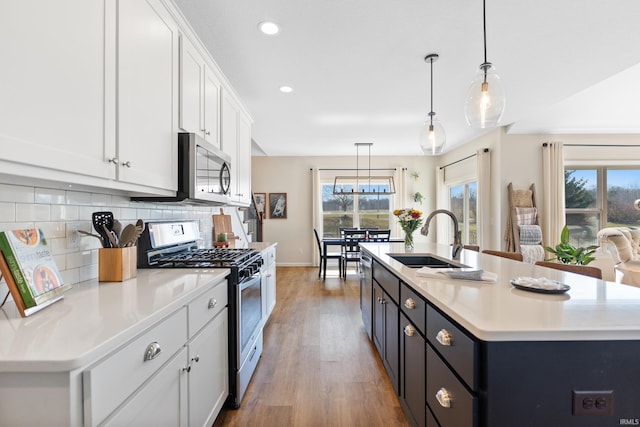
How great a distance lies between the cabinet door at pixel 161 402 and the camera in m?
0.92

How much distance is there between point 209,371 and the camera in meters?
1.57

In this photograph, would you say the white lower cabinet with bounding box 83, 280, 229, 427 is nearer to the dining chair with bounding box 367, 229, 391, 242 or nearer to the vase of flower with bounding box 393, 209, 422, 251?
the vase of flower with bounding box 393, 209, 422, 251

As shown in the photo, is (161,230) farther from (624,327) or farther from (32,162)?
(624,327)

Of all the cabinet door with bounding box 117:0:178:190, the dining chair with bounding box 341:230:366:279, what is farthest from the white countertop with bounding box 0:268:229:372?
the dining chair with bounding box 341:230:366:279

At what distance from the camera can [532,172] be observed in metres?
4.95

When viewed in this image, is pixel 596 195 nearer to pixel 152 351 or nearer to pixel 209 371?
pixel 209 371

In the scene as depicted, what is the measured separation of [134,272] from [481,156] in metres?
5.35

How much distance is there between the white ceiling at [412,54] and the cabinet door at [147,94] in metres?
0.43

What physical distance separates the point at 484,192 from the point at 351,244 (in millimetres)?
2437

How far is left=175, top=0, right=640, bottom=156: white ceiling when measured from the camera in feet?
6.64

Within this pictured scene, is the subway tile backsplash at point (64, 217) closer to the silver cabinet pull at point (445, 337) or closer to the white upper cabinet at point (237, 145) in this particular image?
the white upper cabinet at point (237, 145)

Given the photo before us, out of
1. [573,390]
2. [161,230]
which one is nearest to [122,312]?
[161,230]

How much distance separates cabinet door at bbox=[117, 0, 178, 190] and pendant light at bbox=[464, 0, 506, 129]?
186cm

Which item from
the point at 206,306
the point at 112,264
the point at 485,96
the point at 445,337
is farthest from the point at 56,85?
the point at 485,96
